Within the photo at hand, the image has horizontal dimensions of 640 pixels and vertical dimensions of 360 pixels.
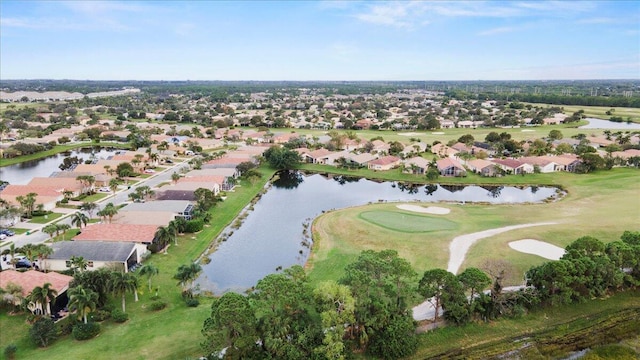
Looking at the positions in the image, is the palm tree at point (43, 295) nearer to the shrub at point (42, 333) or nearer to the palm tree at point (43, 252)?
the shrub at point (42, 333)

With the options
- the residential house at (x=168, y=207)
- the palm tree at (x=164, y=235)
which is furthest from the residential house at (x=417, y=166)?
the palm tree at (x=164, y=235)

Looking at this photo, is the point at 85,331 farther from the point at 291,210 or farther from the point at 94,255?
the point at 291,210

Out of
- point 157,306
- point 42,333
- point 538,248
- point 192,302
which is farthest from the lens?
point 538,248

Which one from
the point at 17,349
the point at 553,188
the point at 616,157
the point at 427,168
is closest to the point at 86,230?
the point at 17,349

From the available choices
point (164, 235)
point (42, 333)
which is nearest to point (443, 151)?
point (164, 235)

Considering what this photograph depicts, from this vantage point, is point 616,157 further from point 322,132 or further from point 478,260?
point 322,132

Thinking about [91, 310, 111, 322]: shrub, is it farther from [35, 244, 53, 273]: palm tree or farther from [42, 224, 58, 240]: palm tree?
[42, 224, 58, 240]: palm tree
